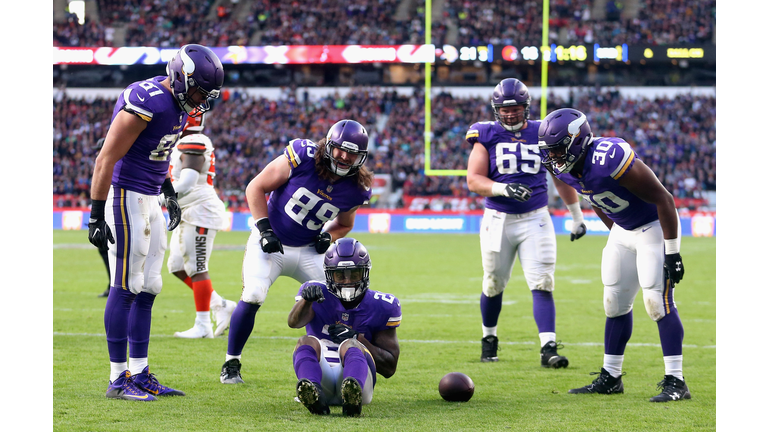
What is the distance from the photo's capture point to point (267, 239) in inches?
179

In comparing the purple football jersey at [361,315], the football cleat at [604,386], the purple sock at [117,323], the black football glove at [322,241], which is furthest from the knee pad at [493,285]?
the purple sock at [117,323]

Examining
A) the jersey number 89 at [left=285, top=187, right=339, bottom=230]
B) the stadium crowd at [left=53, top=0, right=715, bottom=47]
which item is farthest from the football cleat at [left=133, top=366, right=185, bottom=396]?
the stadium crowd at [left=53, top=0, right=715, bottom=47]

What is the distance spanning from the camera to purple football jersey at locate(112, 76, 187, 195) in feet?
13.5

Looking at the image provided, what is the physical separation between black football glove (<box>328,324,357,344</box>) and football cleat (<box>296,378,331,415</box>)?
0.31 meters

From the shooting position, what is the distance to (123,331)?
4293 millimetres

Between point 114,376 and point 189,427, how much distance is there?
88 cm

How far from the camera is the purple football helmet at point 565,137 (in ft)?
14.7

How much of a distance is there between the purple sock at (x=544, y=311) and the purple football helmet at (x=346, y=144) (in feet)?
6.38

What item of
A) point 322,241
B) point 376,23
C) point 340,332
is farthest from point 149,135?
point 376,23

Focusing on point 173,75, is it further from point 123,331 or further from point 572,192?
point 572,192

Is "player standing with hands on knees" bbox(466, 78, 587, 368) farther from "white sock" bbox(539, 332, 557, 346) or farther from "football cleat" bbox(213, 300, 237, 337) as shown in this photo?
"football cleat" bbox(213, 300, 237, 337)

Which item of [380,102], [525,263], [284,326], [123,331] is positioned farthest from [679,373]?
[380,102]

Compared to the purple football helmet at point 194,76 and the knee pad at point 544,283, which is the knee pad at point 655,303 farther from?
the purple football helmet at point 194,76

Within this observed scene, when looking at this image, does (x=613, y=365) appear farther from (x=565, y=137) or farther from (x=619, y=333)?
(x=565, y=137)
